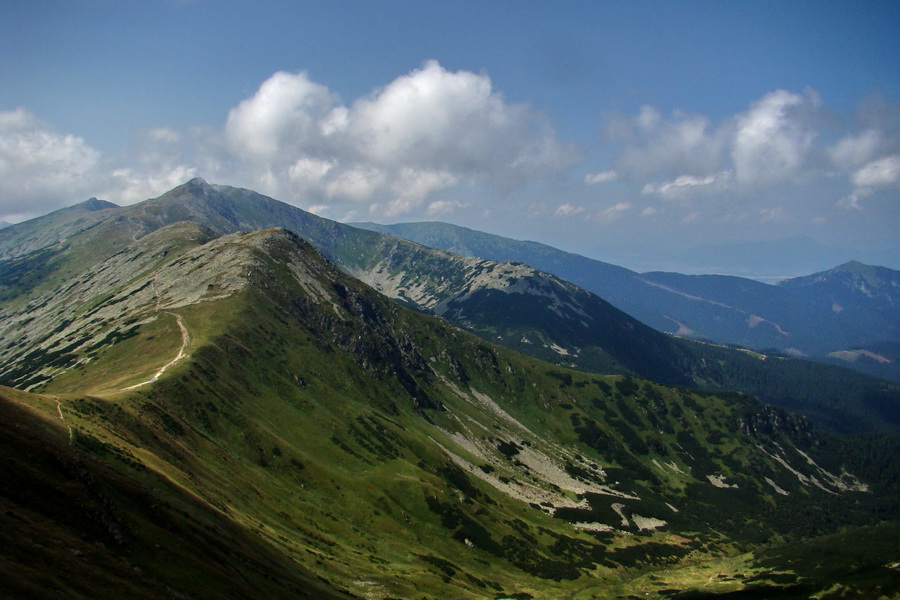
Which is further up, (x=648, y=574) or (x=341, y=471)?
(x=341, y=471)

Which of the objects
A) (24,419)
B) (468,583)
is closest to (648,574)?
(468,583)

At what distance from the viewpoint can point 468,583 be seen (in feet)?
410

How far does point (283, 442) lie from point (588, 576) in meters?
110

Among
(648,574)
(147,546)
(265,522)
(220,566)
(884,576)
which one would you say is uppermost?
(147,546)

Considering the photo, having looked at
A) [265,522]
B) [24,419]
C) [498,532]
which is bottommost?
[498,532]

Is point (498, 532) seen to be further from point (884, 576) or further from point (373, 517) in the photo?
point (884, 576)

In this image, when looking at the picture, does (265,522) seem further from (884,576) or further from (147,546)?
(884,576)

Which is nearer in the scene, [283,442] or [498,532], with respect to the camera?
[283,442]

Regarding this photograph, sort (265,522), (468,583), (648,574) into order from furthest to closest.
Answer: (648,574) → (468,583) → (265,522)

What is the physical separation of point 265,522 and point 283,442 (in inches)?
2016

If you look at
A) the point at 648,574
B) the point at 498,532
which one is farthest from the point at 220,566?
the point at 648,574

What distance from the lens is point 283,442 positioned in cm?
15162

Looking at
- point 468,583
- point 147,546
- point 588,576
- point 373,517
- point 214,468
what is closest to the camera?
point 147,546

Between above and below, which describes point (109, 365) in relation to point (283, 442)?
above
